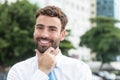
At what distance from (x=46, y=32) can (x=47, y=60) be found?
14 centimetres

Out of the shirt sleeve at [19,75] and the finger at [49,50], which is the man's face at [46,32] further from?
the shirt sleeve at [19,75]

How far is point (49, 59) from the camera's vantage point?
219 cm

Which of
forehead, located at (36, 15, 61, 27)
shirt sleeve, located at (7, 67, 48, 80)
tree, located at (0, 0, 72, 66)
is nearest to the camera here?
shirt sleeve, located at (7, 67, 48, 80)

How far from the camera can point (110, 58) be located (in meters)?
47.8

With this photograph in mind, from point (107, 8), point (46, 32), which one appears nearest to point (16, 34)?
point (46, 32)

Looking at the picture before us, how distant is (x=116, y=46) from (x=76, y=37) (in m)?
17.6

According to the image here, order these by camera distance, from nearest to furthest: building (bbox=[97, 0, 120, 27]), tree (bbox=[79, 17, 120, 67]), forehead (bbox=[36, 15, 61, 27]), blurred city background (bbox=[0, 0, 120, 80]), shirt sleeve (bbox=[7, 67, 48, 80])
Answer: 1. shirt sleeve (bbox=[7, 67, 48, 80])
2. forehead (bbox=[36, 15, 61, 27])
3. blurred city background (bbox=[0, 0, 120, 80])
4. tree (bbox=[79, 17, 120, 67])
5. building (bbox=[97, 0, 120, 27])

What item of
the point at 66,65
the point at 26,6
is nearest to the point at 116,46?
the point at 26,6

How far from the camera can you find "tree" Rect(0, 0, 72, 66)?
25141 millimetres

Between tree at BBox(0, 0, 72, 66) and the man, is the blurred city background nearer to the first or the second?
tree at BBox(0, 0, 72, 66)

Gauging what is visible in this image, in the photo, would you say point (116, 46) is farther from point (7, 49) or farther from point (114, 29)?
point (7, 49)

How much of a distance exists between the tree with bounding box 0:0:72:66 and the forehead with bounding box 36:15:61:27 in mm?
22592

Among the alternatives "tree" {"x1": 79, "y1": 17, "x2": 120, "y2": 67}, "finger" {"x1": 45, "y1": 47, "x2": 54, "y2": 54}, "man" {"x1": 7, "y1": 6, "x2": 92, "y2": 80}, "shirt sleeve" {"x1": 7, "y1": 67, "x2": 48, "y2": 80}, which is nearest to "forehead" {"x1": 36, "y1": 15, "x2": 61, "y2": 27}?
"man" {"x1": 7, "y1": 6, "x2": 92, "y2": 80}

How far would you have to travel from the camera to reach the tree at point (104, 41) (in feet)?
151
